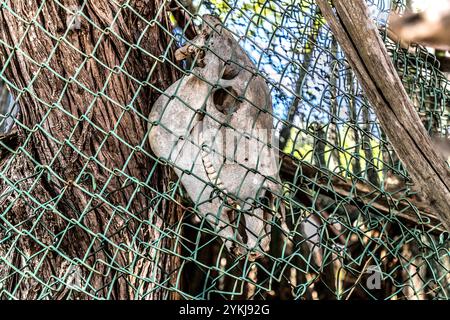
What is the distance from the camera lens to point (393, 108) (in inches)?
77.4

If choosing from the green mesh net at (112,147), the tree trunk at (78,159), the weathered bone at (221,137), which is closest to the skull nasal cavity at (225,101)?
the weathered bone at (221,137)

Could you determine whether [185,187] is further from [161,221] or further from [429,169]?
[429,169]

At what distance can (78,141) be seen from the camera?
2.98 meters

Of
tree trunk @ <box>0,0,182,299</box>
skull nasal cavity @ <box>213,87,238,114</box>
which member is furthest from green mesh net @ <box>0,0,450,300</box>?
skull nasal cavity @ <box>213,87,238,114</box>

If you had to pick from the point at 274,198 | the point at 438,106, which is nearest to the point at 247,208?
the point at 274,198

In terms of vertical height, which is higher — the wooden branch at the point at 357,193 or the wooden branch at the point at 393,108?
the wooden branch at the point at 357,193

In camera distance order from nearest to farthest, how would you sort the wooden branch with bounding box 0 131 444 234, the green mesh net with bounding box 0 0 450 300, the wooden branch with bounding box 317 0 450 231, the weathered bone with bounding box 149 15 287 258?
the wooden branch with bounding box 317 0 450 231 < the weathered bone with bounding box 149 15 287 258 < the green mesh net with bounding box 0 0 450 300 < the wooden branch with bounding box 0 131 444 234

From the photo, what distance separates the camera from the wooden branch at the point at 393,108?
6.40 ft

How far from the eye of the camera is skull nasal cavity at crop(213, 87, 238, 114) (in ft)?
9.03

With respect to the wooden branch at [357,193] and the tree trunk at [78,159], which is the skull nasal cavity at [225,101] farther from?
the wooden branch at [357,193]

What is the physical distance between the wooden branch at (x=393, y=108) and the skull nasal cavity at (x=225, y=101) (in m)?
0.81

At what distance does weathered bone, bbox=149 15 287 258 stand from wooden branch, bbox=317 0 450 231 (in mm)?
686

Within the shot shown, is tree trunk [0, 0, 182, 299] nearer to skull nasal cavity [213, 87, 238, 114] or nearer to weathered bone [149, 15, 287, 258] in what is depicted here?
weathered bone [149, 15, 287, 258]
